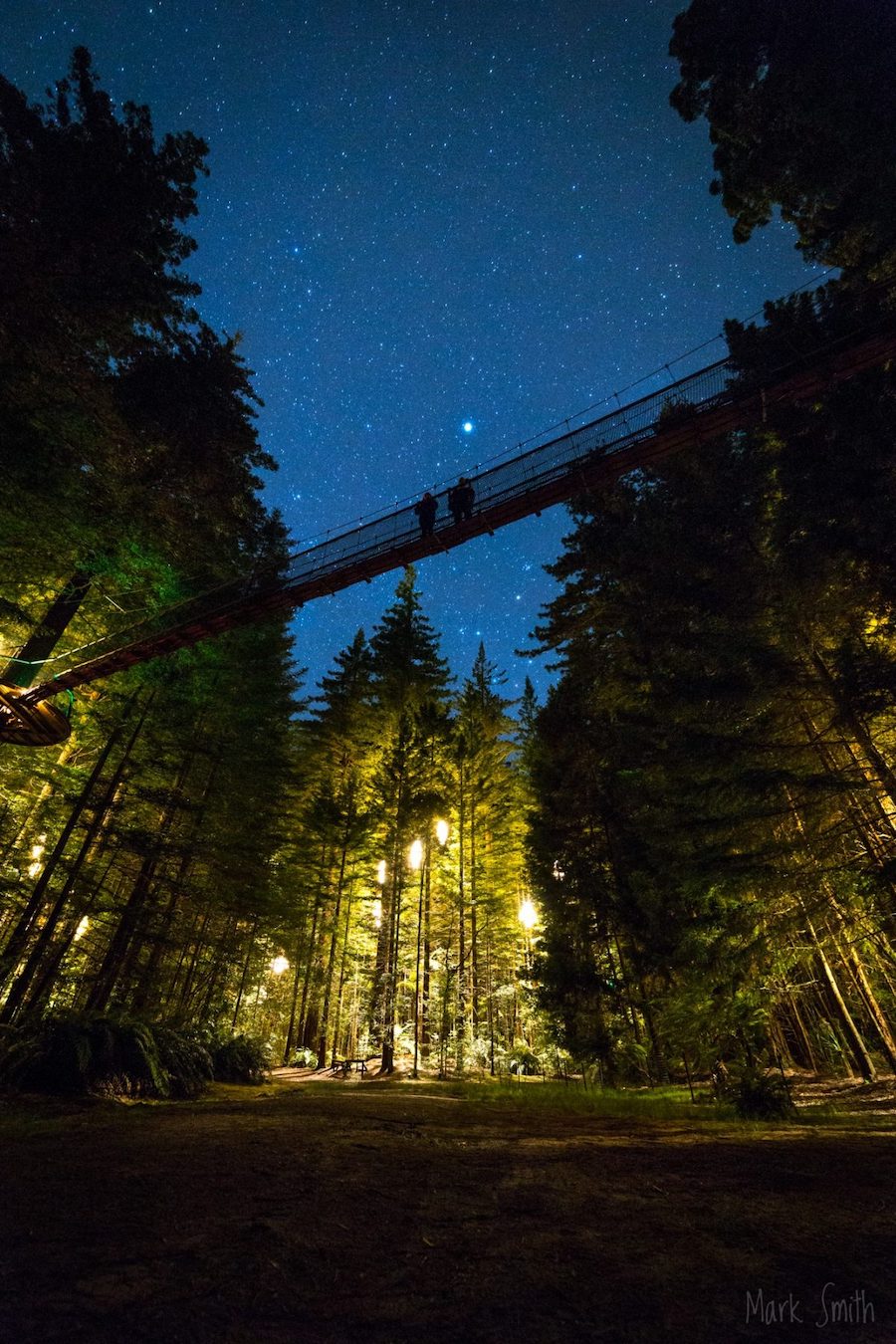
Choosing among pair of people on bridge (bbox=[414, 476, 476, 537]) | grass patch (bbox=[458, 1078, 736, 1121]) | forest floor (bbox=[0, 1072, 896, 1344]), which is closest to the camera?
forest floor (bbox=[0, 1072, 896, 1344])

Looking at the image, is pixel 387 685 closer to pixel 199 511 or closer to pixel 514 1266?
pixel 199 511

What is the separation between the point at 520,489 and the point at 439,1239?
996 centimetres

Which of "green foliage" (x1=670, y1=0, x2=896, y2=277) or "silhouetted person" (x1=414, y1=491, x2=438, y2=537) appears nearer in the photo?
"green foliage" (x1=670, y1=0, x2=896, y2=277)

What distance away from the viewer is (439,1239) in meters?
2.81

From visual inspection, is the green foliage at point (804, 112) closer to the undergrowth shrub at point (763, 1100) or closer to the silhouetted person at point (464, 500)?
the silhouetted person at point (464, 500)

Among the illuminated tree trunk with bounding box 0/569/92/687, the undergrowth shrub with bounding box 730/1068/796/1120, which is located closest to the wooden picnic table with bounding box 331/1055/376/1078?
the undergrowth shrub with bounding box 730/1068/796/1120

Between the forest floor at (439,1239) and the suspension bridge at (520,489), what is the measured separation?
8112 mm

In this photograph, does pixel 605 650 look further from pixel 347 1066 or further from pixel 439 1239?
pixel 347 1066

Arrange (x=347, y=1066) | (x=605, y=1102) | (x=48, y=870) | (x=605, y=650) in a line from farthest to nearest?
(x=347, y=1066) → (x=605, y=650) → (x=48, y=870) → (x=605, y=1102)

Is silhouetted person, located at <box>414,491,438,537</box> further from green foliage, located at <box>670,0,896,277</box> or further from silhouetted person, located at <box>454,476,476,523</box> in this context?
green foliage, located at <box>670,0,896,277</box>

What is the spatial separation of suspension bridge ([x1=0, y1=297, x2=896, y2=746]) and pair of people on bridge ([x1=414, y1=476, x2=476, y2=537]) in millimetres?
164

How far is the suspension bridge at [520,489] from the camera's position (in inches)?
317

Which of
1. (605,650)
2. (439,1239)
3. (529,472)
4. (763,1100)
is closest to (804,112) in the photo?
(529,472)

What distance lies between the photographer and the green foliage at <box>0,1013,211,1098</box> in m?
8.30
